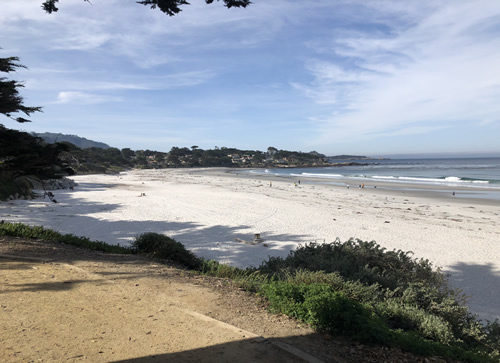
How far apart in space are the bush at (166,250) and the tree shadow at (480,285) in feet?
16.7

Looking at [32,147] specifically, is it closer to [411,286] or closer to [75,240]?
[75,240]

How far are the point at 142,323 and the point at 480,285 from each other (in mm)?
7439

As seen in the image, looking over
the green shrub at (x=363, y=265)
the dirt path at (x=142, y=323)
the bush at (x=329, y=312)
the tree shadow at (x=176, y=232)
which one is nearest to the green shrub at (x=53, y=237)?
the tree shadow at (x=176, y=232)

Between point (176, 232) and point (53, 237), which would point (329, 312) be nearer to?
point (53, 237)

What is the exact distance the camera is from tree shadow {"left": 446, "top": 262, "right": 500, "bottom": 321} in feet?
20.9

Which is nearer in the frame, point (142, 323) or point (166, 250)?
point (142, 323)

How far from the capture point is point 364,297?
500 centimetres

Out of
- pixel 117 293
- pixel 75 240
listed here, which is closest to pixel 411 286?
pixel 117 293

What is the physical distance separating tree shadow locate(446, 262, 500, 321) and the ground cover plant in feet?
2.14

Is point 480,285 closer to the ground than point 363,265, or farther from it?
closer to the ground

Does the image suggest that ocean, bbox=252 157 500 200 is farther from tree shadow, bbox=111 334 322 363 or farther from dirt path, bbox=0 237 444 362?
tree shadow, bbox=111 334 322 363

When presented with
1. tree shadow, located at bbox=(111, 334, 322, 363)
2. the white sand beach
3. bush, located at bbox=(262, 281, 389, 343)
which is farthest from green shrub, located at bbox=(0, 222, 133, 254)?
tree shadow, located at bbox=(111, 334, 322, 363)

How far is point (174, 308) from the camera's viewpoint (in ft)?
14.1

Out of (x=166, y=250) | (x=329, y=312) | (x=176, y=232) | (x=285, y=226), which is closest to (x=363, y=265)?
(x=329, y=312)
